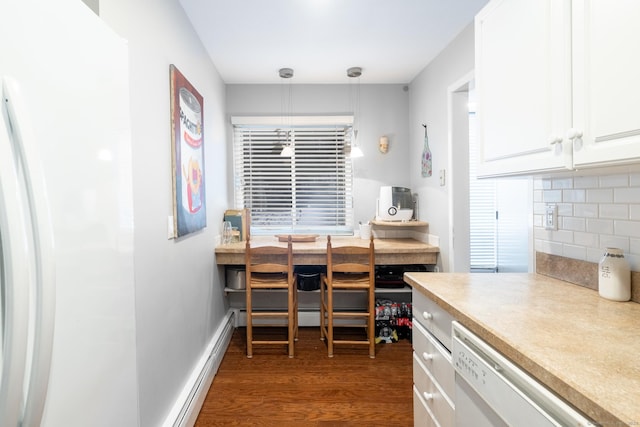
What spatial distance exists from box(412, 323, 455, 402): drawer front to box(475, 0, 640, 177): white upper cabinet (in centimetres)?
75

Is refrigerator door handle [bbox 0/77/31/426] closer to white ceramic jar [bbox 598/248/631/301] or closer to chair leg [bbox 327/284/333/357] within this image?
white ceramic jar [bbox 598/248/631/301]

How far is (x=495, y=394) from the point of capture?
0.87 meters

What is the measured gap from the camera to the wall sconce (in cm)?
328

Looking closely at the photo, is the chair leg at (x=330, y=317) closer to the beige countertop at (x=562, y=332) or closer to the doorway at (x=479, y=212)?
the doorway at (x=479, y=212)

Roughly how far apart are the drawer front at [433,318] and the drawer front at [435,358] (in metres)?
0.03

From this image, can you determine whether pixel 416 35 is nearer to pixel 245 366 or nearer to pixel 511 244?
pixel 511 244

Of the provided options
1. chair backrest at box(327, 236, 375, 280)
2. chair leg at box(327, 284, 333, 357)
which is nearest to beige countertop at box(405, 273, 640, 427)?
chair backrest at box(327, 236, 375, 280)

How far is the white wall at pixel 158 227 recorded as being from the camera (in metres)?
1.35

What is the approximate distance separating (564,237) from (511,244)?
7.95 feet

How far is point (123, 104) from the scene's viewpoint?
2.98 ft

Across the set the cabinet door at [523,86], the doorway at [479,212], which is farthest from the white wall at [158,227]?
the doorway at [479,212]

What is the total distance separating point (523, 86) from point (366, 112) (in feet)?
7.21

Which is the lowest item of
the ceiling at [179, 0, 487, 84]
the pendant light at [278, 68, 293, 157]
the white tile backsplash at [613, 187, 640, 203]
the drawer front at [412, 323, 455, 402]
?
the drawer front at [412, 323, 455, 402]

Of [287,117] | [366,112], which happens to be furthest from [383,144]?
[287,117]
